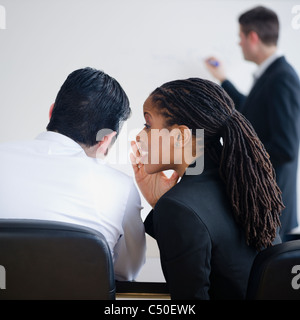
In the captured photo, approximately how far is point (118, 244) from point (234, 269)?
36cm

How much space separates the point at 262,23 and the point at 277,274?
190 centimetres

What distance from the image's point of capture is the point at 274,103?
202 cm

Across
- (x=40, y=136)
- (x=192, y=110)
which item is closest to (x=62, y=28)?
(x=40, y=136)

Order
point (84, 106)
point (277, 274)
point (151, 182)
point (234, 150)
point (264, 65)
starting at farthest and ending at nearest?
point (264, 65)
point (151, 182)
point (84, 106)
point (234, 150)
point (277, 274)

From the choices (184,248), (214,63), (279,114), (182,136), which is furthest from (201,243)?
(214,63)

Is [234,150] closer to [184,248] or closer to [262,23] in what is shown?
[184,248]

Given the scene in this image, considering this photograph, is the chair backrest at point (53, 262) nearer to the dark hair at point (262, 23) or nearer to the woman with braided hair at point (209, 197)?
the woman with braided hair at point (209, 197)

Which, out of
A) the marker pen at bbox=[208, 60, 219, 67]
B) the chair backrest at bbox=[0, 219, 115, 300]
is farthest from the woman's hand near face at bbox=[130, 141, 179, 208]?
the marker pen at bbox=[208, 60, 219, 67]

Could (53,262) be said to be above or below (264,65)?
below

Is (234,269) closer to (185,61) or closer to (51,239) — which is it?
(51,239)

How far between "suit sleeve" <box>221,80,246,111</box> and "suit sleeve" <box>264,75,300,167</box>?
0.91 feet

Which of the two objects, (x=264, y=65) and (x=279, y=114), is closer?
(x=279, y=114)

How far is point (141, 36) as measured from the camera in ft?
8.02

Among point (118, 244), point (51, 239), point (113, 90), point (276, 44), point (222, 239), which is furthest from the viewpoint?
point (276, 44)
